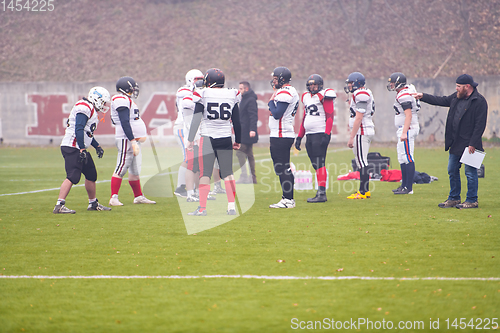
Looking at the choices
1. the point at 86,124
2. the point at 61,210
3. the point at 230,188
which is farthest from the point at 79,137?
the point at 230,188

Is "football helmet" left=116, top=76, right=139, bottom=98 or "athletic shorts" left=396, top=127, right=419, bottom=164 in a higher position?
"football helmet" left=116, top=76, right=139, bottom=98

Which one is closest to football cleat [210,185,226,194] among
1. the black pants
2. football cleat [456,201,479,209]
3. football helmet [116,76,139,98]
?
the black pants

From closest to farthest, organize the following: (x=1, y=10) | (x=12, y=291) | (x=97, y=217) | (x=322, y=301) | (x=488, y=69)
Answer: (x=322, y=301) → (x=12, y=291) → (x=97, y=217) → (x=488, y=69) → (x=1, y=10)

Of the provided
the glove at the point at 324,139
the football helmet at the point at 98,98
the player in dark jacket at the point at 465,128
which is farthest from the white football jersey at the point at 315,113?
the football helmet at the point at 98,98

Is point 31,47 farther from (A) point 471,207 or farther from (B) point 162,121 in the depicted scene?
(A) point 471,207

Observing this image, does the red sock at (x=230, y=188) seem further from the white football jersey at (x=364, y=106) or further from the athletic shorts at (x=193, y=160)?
the white football jersey at (x=364, y=106)

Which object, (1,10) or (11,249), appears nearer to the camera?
(11,249)

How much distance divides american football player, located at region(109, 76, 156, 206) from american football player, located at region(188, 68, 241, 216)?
4.51 ft

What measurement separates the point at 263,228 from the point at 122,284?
2.78m

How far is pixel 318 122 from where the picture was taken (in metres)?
9.35

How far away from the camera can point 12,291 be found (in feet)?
14.6

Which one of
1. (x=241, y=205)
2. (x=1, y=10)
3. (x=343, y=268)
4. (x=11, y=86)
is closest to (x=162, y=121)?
(x=11, y=86)

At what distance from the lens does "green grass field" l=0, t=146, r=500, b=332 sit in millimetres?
3828

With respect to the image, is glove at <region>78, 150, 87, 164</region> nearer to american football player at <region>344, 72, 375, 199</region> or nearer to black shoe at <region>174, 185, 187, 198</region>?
black shoe at <region>174, 185, 187, 198</region>
